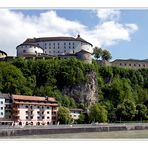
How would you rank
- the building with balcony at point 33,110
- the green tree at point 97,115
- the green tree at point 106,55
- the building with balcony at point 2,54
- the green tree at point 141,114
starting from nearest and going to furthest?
the building with balcony at point 33,110, the green tree at point 97,115, the green tree at point 141,114, the building with balcony at point 2,54, the green tree at point 106,55

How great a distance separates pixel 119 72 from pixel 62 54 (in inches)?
180

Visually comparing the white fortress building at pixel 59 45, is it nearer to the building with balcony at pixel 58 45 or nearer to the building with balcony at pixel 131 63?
the building with balcony at pixel 58 45

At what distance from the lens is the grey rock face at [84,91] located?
2622 cm

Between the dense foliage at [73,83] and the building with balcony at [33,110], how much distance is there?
1595mm

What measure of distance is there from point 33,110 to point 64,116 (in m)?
1.53

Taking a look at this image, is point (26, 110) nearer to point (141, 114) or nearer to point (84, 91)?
point (141, 114)

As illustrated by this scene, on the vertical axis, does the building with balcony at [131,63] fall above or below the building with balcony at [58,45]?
below

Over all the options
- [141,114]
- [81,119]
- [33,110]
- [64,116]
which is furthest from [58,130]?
[141,114]

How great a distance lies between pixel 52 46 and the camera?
32844 millimetres

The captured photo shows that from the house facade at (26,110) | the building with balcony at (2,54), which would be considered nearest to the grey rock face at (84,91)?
the house facade at (26,110)

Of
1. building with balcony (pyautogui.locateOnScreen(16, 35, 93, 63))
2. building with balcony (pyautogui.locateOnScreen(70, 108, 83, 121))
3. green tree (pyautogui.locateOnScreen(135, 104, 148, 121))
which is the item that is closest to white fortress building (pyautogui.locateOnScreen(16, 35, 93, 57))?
building with balcony (pyautogui.locateOnScreen(16, 35, 93, 63))

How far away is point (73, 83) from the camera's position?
26.4 m

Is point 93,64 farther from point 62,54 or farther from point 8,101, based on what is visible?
point 8,101
